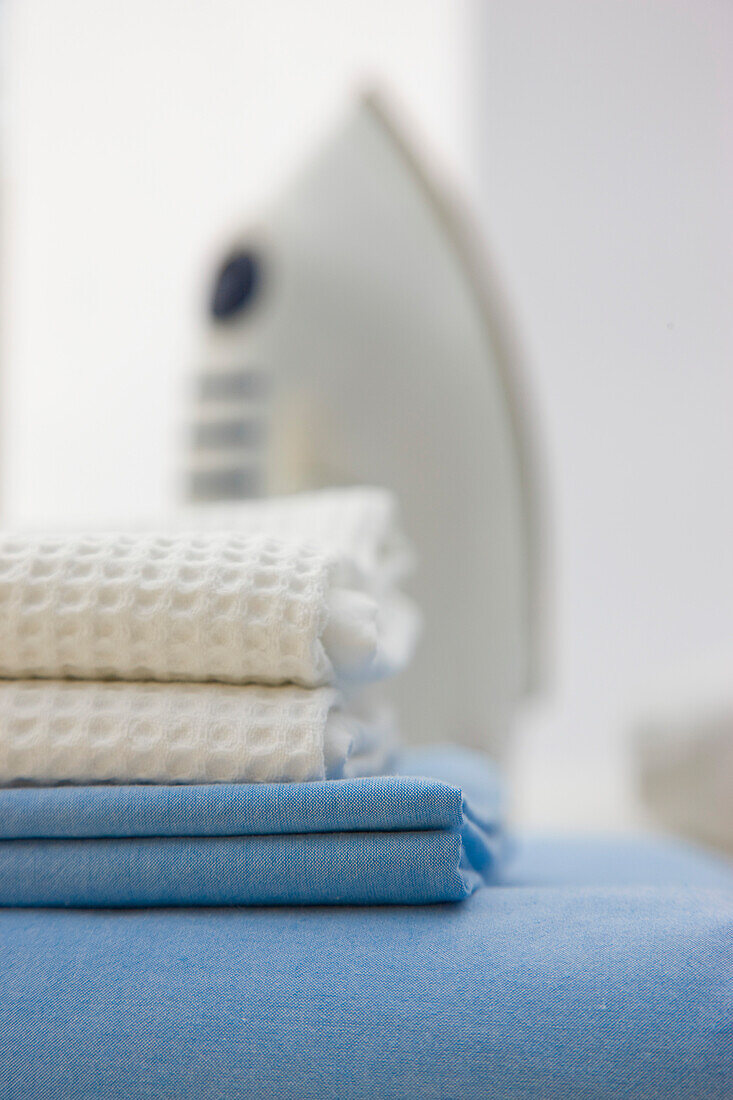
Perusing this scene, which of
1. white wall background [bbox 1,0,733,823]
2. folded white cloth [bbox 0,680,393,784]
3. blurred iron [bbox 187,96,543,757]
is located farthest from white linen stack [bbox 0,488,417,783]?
white wall background [bbox 1,0,733,823]

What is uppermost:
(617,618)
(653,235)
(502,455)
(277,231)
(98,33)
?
(98,33)

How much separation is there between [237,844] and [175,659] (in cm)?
8

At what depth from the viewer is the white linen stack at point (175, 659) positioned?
1.37 feet

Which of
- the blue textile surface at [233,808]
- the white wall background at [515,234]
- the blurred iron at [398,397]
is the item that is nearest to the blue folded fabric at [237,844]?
the blue textile surface at [233,808]

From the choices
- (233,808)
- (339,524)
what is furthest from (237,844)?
(339,524)

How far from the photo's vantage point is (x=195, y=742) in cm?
42

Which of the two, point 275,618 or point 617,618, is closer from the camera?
point 275,618

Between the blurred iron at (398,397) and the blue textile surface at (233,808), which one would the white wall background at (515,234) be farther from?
the blue textile surface at (233,808)

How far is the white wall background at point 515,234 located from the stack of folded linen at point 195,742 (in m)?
1.58

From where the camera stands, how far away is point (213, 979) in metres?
0.37

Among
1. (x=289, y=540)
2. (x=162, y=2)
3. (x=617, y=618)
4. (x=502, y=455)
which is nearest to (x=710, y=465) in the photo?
(x=617, y=618)

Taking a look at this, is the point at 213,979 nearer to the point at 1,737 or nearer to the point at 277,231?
the point at 1,737

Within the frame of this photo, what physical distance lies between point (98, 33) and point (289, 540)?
2.04 meters

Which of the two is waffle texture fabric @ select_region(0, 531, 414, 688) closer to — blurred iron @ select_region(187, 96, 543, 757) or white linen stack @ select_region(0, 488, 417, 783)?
white linen stack @ select_region(0, 488, 417, 783)
